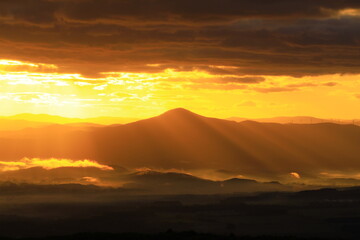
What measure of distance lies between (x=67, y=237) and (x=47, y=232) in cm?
7382

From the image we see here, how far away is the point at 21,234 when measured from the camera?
187 metres

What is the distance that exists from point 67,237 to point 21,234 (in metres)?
70.1

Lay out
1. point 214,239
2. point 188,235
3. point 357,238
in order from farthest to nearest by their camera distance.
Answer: point 357,238 < point 188,235 < point 214,239

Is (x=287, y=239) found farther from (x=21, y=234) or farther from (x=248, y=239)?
(x=21, y=234)

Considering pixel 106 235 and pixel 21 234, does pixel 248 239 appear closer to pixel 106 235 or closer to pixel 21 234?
pixel 106 235

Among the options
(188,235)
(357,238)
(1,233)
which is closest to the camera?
(188,235)

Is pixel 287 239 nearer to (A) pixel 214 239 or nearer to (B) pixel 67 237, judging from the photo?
(A) pixel 214 239

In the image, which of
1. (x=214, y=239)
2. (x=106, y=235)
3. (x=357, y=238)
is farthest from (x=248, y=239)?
(x=357, y=238)

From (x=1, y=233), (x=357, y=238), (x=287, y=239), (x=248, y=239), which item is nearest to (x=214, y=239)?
(x=248, y=239)

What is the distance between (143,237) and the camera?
390ft

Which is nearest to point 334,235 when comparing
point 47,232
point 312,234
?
point 312,234

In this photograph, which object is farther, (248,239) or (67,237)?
(67,237)

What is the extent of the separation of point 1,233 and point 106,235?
84393 mm

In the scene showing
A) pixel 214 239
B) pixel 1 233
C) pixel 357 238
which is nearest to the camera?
pixel 214 239
